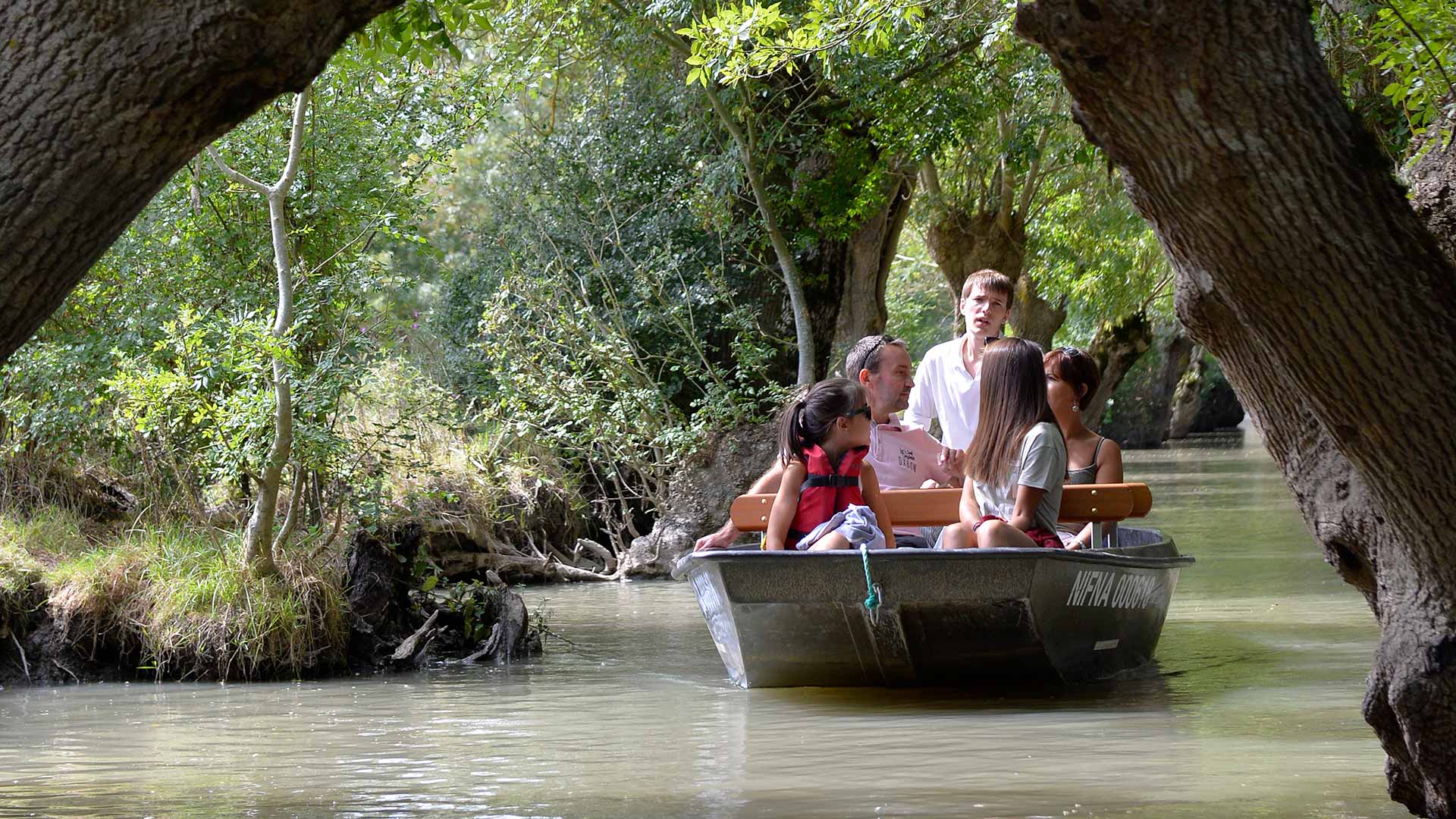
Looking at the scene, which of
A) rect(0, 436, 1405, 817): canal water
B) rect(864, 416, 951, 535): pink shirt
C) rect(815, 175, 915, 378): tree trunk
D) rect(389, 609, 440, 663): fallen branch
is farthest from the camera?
rect(815, 175, 915, 378): tree trunk

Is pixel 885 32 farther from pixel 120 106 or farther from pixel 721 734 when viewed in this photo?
pixel 120 106

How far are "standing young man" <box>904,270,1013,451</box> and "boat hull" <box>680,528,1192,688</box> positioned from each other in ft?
3.92

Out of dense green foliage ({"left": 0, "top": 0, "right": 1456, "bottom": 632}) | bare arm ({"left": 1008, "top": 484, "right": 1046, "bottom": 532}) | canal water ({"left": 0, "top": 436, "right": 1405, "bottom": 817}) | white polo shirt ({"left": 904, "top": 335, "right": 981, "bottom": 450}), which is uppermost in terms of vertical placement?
dense green foliage ({"left": 0, "top": 0, "right": 1456, "bottom": 632})

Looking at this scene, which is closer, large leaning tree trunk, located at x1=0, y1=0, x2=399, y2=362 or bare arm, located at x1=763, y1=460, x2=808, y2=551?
large leaning tree trunk, located at x1=0, y1=0, x2=399, y2=362

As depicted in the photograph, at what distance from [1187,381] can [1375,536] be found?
5495 centimetres

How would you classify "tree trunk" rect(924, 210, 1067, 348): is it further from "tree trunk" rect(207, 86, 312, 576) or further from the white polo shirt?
"tree trunk" rect(207, 86, 312, 576)

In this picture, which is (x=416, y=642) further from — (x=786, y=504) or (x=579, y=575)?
(x=579, y=575)

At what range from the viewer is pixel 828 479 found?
26.2 feet

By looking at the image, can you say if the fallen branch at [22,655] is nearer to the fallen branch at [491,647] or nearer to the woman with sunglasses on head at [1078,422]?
the fallen branch at [491,647]

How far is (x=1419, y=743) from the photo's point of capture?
182 inches

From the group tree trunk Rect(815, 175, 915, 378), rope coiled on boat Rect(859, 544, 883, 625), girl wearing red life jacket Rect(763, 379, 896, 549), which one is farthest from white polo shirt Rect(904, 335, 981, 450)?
tree trunk Rect(815, 175, 915, 378)

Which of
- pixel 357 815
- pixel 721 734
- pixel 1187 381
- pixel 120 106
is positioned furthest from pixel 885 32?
pixel 1187 381

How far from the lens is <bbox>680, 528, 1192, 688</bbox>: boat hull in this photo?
775 centimetres

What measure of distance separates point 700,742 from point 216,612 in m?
3.82
